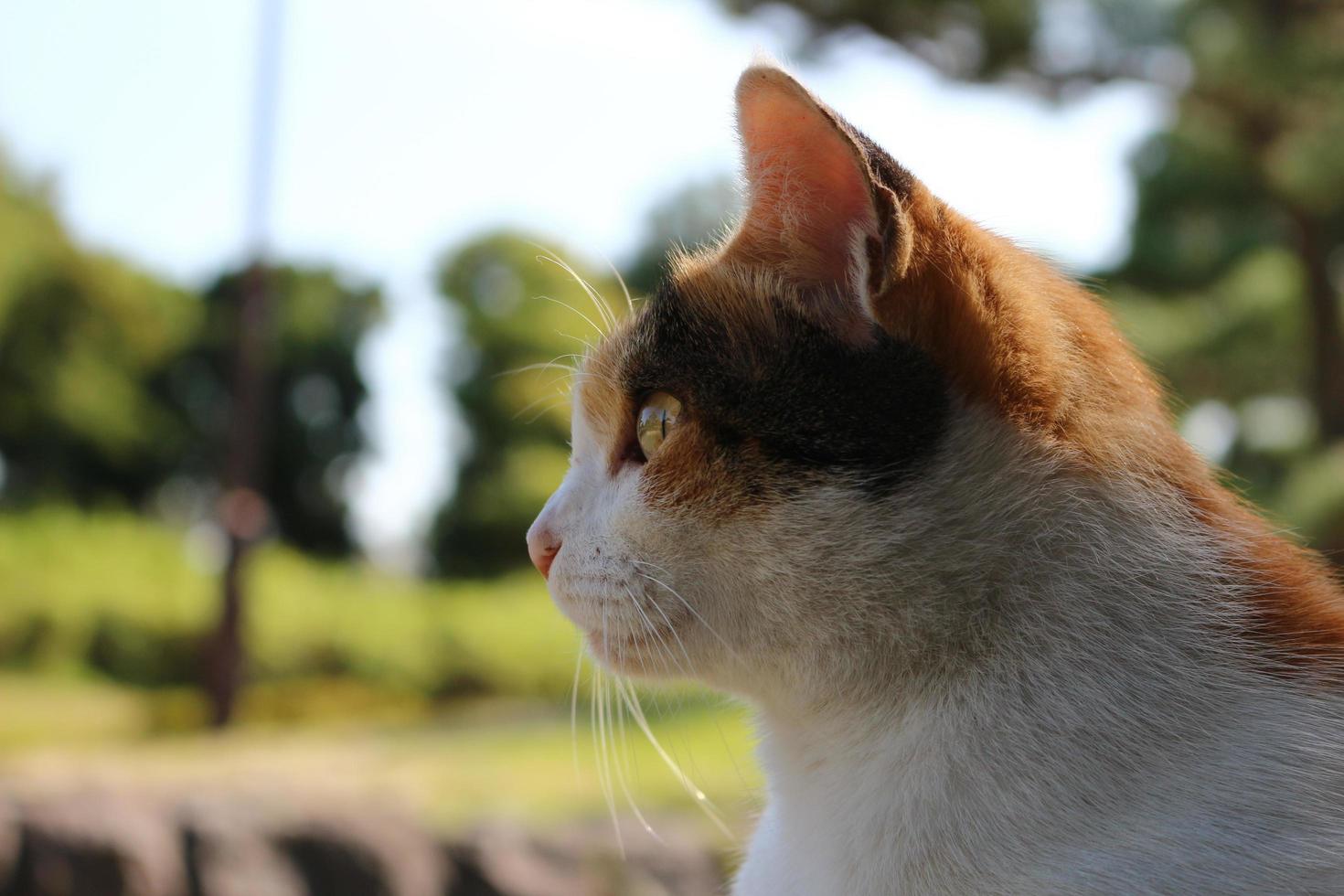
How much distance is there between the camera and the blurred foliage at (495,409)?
4.45 m

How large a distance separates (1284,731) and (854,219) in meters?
0.48

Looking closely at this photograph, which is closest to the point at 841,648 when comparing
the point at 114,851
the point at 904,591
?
the point at 904,591

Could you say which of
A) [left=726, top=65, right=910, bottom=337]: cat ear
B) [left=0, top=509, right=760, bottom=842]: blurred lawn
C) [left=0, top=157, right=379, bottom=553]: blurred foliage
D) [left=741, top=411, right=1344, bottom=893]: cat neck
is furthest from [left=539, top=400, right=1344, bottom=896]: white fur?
[left=0, top=157, right=379, bottom=553]: blurred foliage

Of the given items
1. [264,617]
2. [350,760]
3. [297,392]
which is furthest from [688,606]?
[297,392]

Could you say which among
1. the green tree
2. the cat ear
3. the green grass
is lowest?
the green grass

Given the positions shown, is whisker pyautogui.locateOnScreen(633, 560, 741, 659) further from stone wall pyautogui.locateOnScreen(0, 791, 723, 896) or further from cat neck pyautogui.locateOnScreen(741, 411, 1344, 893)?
stone wall pyautogui.locateOnScreen(0, 791, 723, 896)

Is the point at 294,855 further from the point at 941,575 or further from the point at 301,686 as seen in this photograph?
the point at 941,575

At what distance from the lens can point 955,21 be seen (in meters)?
3.88

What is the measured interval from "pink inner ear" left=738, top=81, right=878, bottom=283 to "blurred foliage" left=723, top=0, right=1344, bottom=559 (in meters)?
2.87

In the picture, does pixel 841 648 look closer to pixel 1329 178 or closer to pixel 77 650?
pixel 1329 178

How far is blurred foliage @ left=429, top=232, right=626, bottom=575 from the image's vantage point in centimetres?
445

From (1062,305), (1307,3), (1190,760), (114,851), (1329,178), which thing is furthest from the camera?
(1307,3)

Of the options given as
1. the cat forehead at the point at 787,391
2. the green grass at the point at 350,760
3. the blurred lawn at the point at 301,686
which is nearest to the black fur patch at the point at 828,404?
the cat forehead at the point at 787,391

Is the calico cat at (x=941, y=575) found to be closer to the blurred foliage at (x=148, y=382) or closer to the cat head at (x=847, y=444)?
the cat head at (x=847, y=444)
